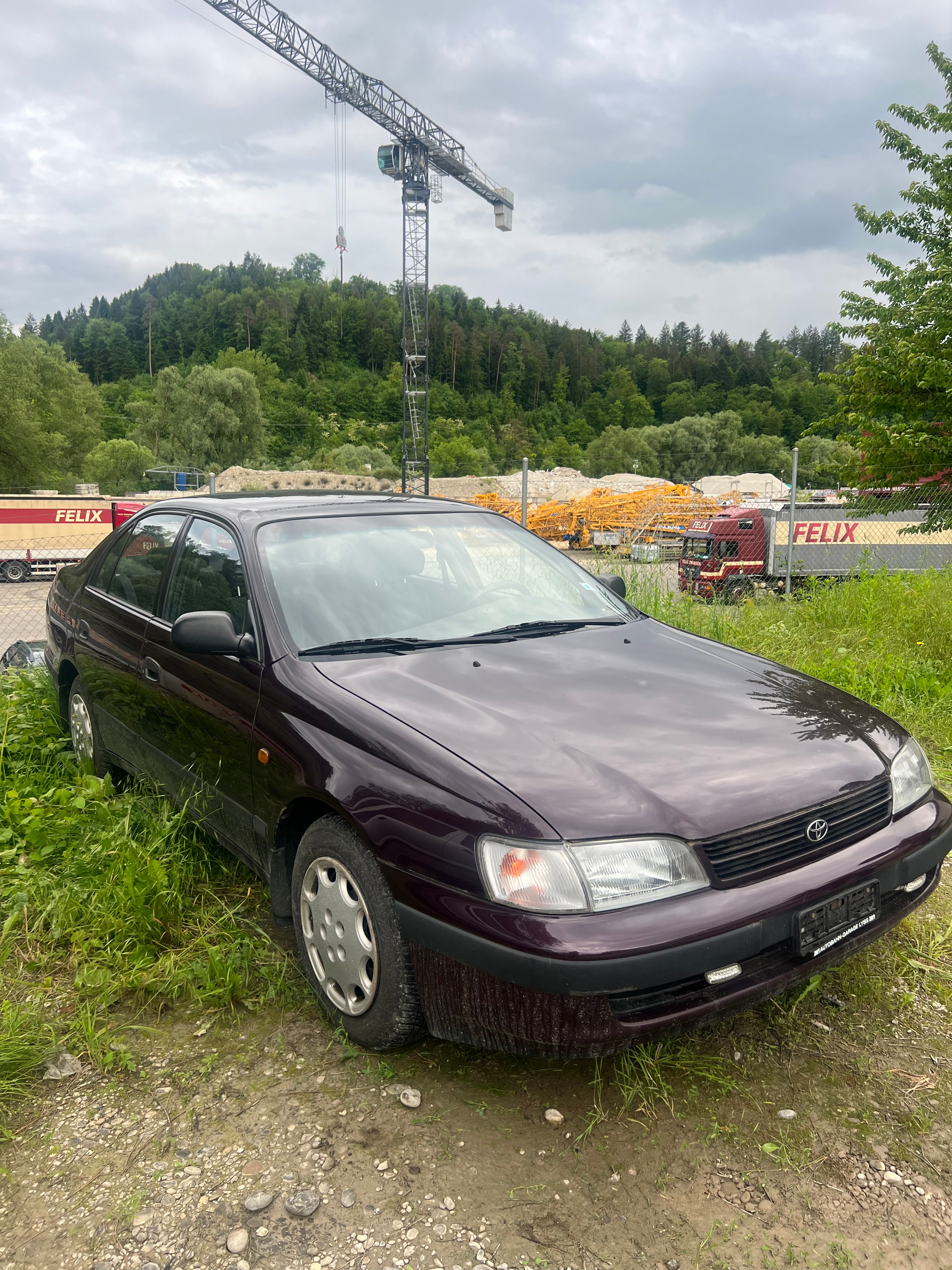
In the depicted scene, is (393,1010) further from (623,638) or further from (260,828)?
(623,638)

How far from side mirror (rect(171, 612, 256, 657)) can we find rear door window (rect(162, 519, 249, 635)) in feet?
0.36

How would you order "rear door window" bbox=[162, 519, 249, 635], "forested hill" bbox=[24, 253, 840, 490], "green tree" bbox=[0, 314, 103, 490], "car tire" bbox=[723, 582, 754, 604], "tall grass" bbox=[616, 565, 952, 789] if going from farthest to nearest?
"forested hill" bbox=[24, 253, 840, 490], "green tree" bbox=[0, 314, 103, 490], "car tire" bbox=[723, 582, 754, 604], "tall grass" bbox=[616, 565, 952, 789], "rear door window" bbox=[162, 519, 249, 635]

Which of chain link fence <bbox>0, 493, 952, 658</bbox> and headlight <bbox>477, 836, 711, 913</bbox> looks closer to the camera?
headlight <bbox>477, 836, 711, 913</bbox>

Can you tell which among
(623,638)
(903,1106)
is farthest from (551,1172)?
(623,638)

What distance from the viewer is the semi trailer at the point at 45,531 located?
2323 centimetres

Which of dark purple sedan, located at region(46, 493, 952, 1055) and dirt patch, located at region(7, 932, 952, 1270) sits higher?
dark purple sedan, located at region(46, 493, 952, 1055)

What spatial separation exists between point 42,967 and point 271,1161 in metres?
1.36

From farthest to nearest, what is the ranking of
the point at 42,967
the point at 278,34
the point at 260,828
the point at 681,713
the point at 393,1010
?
the point at 278,34
the point at 42,967
the point at 260,828
the point at 681,713
the point at 393,1010

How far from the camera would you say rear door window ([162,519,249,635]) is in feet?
10.3

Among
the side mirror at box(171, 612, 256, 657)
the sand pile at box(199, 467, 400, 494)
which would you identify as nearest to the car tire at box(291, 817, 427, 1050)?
the side mirror at box(171, 612, 256, 657)

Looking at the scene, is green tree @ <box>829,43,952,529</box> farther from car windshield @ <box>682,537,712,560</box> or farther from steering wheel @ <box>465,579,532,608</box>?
steering wheel @ <box>465,579,532,608</box>

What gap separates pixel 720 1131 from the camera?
2.21 m

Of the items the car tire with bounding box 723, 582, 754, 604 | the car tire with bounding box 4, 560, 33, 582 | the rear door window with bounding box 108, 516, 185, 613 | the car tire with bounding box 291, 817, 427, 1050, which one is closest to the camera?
the car tire with bounding box 291, 817, 427, 1050

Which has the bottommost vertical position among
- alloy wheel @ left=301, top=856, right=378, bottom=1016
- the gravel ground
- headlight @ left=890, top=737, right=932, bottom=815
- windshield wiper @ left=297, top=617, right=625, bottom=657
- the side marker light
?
the gravel ground
